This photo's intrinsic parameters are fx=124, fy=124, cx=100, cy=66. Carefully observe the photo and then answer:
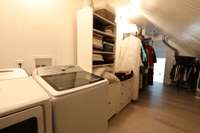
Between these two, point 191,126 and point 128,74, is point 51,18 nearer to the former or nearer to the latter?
point 128,74

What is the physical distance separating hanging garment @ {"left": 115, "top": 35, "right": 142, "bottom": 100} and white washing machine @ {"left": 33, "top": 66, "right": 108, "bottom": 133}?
173 centimetres

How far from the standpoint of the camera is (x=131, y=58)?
284 centimetres

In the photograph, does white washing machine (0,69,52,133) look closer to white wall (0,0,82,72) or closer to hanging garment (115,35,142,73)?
white wall (0,0,82,72)

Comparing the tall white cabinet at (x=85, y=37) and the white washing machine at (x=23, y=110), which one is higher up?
the tall white cabinet at (x=85, y=37)

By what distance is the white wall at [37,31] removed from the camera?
1.19 metres

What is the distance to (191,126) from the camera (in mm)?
1992

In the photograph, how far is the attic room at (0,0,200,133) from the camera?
27.6 inches

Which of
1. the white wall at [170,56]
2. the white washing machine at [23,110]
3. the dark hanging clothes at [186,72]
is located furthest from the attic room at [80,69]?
the white wall at [170,56]

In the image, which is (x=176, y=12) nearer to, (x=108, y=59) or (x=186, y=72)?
(x=108, y=59)

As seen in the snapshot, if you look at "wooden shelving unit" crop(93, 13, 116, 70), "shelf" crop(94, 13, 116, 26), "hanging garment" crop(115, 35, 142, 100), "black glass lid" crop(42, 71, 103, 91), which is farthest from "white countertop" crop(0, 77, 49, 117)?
"hanging garment" crop(115, 35, 142, 100)

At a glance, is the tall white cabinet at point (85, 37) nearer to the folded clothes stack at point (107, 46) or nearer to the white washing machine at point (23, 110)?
the folded clothes stack at point (107, 46)

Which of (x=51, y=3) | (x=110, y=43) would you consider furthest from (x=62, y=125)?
(x=110, y=43)

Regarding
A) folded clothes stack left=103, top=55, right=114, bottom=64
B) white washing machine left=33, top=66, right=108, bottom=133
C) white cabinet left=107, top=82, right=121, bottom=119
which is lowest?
white cabinet left=107, top=82, right=121, bottom=119

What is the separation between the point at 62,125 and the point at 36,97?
0.81 ft
